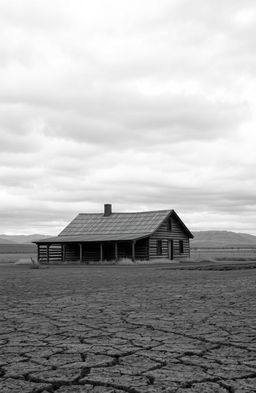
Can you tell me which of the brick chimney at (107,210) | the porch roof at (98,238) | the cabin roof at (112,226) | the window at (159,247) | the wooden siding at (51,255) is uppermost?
the brick chimney at (107,210)

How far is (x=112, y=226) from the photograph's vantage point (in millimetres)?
41156

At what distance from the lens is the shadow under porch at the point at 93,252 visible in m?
37.7

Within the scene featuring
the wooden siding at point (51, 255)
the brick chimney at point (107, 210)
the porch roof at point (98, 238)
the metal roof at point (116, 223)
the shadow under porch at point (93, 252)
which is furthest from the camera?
the brick chimney at point (107, 210)

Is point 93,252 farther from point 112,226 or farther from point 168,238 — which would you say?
point 168,238

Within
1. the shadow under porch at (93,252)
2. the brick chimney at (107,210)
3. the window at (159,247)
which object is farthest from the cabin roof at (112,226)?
the window at (159,247)

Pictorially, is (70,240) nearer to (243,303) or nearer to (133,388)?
(243,303)

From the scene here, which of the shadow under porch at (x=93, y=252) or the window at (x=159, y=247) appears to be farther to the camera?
the window at (x=159, y=247)

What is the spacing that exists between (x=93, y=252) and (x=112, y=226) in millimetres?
3089

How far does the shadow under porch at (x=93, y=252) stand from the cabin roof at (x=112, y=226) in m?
0.72

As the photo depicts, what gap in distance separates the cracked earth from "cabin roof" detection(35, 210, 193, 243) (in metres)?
26.1

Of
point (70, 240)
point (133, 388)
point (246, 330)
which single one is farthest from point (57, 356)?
point (70, 240)

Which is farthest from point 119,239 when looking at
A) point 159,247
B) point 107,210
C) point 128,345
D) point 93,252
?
point 128,345

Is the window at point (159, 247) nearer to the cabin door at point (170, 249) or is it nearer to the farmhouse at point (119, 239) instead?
the farmhouse at point (119, 239)

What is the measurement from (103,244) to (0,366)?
112ft
